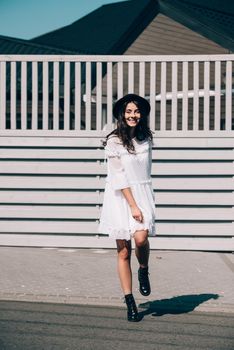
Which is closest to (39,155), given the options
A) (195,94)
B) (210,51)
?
(195,94)

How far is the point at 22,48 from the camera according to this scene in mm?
21688

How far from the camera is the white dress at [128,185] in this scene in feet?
21.9

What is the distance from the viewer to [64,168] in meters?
10.4

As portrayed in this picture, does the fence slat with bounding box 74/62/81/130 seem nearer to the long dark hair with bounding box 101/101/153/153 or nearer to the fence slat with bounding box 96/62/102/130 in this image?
the fence slat with bounding box 96/62/102/130

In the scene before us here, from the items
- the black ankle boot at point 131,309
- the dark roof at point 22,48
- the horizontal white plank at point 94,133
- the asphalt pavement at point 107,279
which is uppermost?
the dark roof at point 22,48

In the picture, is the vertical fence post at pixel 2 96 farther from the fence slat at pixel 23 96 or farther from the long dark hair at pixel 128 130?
the long dark hair at pixel 128 130

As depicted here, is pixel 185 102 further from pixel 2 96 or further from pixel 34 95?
pixel 2 96

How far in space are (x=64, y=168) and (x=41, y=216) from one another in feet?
2.14

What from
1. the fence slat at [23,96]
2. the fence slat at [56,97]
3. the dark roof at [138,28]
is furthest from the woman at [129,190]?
the dark roof at [138,28]

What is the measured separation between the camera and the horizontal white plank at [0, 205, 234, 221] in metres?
10.3

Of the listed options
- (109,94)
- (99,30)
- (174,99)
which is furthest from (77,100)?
(99,30)

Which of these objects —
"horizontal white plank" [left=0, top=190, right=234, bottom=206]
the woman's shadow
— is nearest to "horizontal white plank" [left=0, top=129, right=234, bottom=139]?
"horizontal white plank" [left=0, top=190, right=234, bottom=206]

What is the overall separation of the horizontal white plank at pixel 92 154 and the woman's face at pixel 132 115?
356cm

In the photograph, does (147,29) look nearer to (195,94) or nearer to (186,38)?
(186,38)
